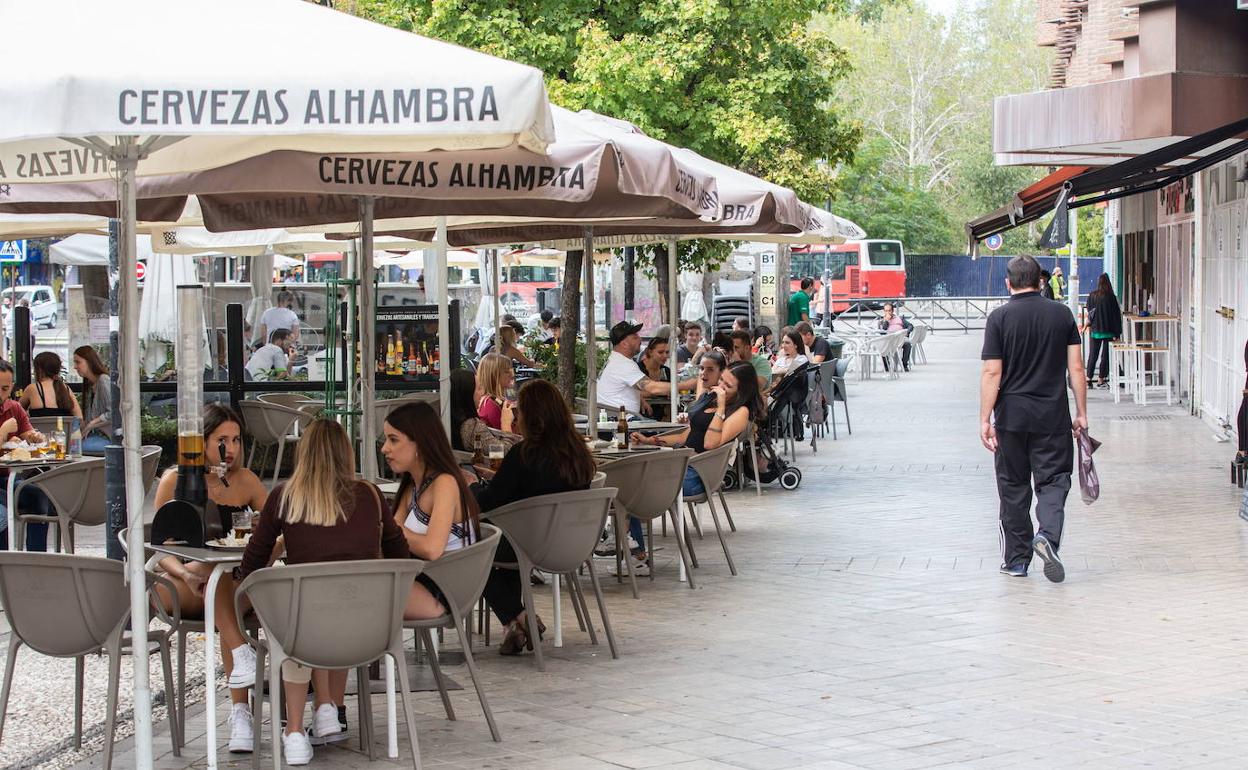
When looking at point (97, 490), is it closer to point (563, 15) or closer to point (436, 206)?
point (436, 206)

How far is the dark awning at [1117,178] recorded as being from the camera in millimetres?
13297

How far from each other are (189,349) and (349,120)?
200cm

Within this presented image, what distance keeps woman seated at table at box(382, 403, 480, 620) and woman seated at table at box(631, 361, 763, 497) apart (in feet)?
12.2

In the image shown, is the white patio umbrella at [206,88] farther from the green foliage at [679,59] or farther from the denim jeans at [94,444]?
the green foliage at [679,59]

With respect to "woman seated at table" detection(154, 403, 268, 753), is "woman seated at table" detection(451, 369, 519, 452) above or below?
above

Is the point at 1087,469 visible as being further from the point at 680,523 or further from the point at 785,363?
the point at 785,363

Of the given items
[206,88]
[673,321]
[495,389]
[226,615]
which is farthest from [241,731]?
[673,321]

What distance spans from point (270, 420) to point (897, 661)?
28.2ft

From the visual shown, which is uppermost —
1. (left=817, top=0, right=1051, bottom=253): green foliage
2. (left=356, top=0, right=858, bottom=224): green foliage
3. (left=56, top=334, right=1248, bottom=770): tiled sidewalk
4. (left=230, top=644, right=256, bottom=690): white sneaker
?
(left=817, top=0, right=1051, bottom=253): green foliage

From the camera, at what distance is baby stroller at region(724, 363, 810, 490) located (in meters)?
14.0

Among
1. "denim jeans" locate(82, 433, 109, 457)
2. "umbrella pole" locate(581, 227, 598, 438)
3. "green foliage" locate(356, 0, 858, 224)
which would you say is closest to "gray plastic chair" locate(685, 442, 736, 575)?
"umbrella pole" locate(581, 227, 598, 438)

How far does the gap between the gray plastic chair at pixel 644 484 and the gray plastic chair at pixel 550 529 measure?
1.23 meters

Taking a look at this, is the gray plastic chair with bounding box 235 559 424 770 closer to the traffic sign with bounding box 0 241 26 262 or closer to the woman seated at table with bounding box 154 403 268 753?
the woman seated at table with bounding box 154 403 268 753

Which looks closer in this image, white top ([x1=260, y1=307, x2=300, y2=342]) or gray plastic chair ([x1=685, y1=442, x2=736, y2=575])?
gray plastic chair ([x1=685, y1=442, x2=736, y2=575])
